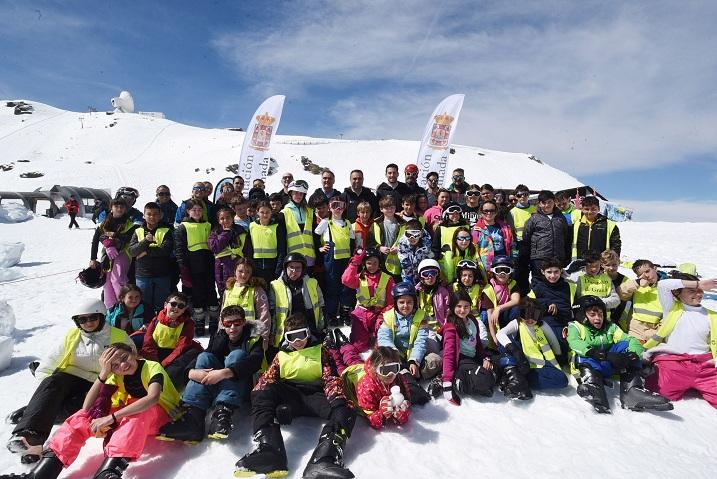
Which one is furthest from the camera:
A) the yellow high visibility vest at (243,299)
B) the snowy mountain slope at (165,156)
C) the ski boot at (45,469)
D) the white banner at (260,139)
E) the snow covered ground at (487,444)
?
the snowy mountain slope at (165,156)

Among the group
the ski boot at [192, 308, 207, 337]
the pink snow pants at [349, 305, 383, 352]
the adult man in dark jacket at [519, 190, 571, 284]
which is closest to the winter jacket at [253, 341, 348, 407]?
the pink snow pants at [349, 305, 383, 352]

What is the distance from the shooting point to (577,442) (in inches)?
128

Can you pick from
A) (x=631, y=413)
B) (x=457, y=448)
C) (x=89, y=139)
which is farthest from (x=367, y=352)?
(x=89, y=139)

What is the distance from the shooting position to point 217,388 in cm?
343

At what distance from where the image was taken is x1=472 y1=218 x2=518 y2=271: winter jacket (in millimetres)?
5164

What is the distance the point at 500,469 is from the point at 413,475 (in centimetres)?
70

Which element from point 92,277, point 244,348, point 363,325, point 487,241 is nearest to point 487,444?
point 363,325

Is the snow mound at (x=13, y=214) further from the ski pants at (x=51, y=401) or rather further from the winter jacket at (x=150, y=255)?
the ski pants at (x=51, y=401)

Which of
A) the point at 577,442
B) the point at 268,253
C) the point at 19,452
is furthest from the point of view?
the point at 268,253

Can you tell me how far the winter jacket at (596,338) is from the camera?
394 centimetres

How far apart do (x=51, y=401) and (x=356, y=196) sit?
470 centimetres

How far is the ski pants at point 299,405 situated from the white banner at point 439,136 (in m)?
8.70

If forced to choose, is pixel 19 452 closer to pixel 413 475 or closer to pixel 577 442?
pixel 413 475

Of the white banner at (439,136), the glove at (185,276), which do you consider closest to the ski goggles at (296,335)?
the glove at (185,276)
